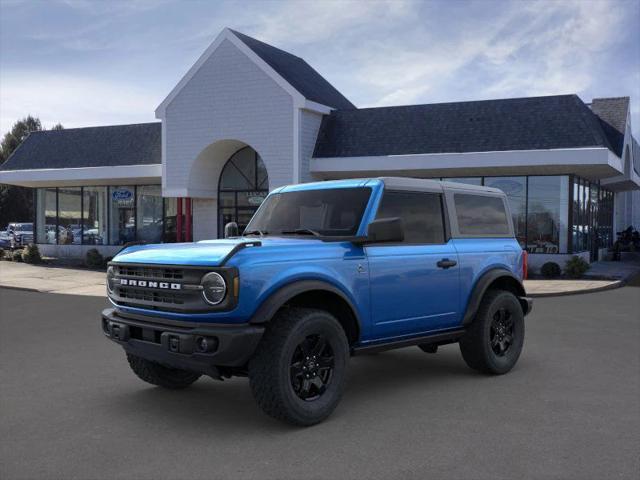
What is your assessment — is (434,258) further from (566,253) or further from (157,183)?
(157,183)

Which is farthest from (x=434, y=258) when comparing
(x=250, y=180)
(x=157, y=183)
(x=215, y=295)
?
(x=157, y=183)

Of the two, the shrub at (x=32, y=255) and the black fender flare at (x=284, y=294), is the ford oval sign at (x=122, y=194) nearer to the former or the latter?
the shrub at (x=32, y=255)

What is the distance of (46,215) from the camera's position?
3044 centimetres

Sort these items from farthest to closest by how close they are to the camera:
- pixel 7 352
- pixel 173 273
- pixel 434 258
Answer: pixel 7 352 → pixel 434 258 → pixel 173 273

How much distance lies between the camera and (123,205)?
28.1 meters

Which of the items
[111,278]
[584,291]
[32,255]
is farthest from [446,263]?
[32,255]

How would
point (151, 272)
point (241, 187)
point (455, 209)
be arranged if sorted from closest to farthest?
point (151, 272), point (455, 209), point (241, 187)

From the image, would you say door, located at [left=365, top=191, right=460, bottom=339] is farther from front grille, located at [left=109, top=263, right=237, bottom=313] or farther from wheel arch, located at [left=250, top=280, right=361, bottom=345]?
front grille, located at [left=109, top=263, right=237, bottom=313]

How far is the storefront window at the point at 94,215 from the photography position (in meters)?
28.7

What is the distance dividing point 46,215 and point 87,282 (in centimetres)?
1287

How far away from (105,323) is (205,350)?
1450 millimetres

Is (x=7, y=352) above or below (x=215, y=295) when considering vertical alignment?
below

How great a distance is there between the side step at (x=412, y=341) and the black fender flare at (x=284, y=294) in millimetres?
625

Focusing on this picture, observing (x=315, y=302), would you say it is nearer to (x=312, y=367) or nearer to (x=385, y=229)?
(x=312, y=367)
